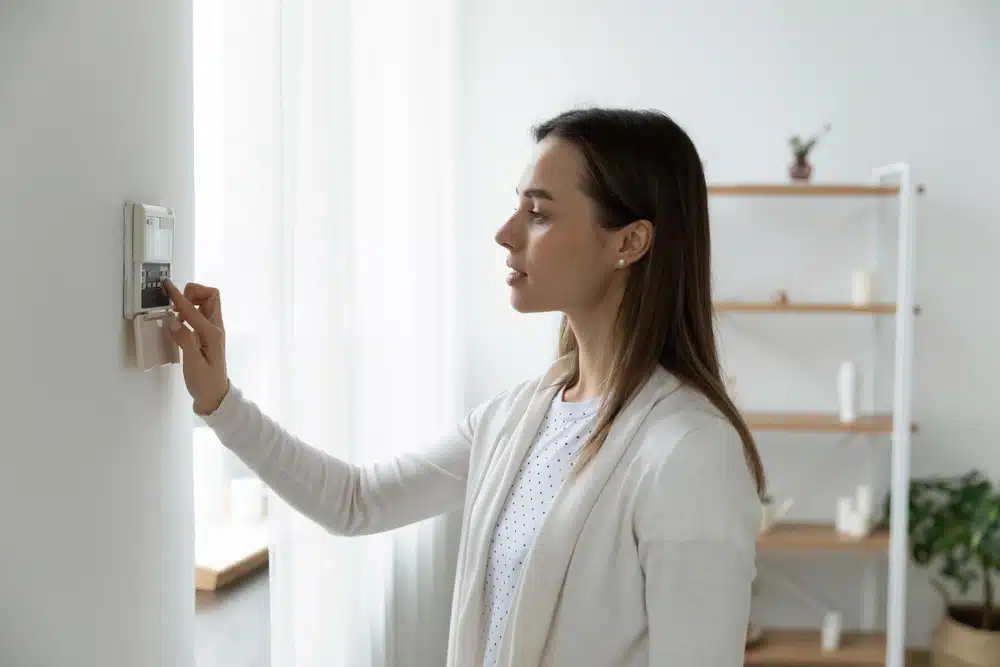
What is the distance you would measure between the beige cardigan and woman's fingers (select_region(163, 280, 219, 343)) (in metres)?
0.14

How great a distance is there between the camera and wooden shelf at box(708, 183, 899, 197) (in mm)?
3207

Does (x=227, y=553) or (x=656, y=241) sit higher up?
(x=656, y=241)

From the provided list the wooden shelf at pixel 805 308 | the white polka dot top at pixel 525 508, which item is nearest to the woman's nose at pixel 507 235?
the white polka dot top at pixel 525 508

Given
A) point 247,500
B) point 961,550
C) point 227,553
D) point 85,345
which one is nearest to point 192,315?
point 85,345

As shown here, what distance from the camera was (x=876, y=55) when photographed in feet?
11.5

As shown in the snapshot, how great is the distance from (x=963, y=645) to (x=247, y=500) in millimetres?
2372

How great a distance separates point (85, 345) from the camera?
0.77m

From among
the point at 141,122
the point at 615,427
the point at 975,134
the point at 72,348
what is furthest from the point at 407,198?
the point at 975,134

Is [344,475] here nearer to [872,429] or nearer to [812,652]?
[872,429]

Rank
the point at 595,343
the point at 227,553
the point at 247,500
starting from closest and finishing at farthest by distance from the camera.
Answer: the point at 595,343
the point at 227,553
the point at 247,500

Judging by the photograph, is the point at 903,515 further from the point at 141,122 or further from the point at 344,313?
the point at 141,122

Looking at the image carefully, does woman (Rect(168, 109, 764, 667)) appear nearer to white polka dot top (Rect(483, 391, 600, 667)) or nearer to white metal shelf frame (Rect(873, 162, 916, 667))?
white polka dot top (Rect(483, 391, 600, 667))

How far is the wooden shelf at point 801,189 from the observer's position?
3207mm

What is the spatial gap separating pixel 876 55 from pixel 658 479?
287 centimetres
